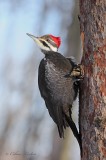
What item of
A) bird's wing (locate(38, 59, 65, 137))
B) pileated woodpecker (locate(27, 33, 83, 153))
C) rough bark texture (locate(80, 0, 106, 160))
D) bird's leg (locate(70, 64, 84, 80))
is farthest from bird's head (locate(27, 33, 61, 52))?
rough bark texture (locate(80, 0, 106, 160))

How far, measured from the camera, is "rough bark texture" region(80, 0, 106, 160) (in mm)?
3465

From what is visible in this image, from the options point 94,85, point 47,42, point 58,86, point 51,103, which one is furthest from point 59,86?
point 94,85

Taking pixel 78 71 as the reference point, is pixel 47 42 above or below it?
above

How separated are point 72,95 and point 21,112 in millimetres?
10822

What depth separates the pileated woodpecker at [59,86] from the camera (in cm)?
413

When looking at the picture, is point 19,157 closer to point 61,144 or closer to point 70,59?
point 61,144

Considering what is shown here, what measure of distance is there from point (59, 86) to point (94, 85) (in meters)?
0.77

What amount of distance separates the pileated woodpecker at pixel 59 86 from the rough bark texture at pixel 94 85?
0.42 meters

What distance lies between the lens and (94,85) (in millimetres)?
3545

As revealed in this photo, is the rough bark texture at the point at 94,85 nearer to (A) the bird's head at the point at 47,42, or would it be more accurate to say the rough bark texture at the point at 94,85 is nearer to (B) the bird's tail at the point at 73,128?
(B) the bird's tail at the point at 73,128

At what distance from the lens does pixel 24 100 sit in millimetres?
14750

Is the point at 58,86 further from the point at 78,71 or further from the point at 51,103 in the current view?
the point at 78,71

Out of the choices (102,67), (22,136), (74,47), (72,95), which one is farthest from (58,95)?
(22,136)

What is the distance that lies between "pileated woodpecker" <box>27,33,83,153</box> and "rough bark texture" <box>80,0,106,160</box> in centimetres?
42
